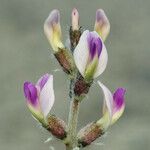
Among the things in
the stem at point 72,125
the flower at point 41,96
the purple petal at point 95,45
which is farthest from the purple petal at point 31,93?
the purple petal at point 95,45

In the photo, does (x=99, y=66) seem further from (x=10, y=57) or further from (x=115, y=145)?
(x=10, y=57)

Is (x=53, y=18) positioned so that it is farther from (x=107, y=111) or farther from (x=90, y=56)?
(x=107, y=111)

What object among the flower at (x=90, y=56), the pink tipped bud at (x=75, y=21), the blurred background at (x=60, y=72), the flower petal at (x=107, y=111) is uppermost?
the pink tipped bud at (x=75, y=21)

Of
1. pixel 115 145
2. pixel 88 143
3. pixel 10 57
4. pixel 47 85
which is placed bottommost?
pixel 115 145

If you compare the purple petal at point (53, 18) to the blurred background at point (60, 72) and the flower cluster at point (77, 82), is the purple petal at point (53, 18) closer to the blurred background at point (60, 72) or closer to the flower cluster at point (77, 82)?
the flower cluster at point (77, 82)

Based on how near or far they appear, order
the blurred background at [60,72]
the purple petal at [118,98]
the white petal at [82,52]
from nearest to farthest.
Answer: the white petal at [82,52]
the purple petal at [118,98]
the blurred background at [60,72]

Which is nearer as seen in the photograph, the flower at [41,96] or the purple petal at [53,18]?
the flower at [41,96]

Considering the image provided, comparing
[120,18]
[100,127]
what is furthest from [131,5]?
[100,127]
